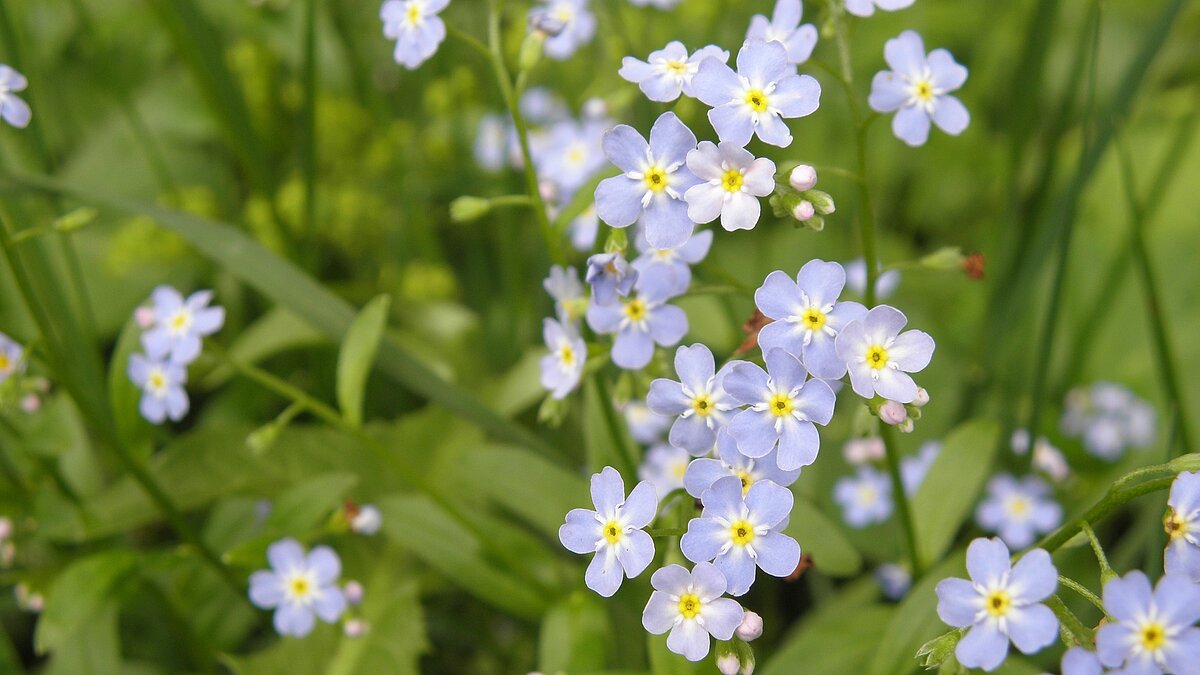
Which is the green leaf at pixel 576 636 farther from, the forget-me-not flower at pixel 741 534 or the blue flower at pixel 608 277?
the blue flower at pixel 608 277

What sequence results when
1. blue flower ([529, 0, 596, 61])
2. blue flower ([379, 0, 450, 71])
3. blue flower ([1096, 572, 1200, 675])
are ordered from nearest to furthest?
1. blue flower ([1096, 572, 1200, 675])
2. blue flower ([379, 0, 450, 71])
3. blue flower ([529, 0, 596, 61])

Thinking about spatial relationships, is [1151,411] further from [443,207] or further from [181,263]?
[181,263]

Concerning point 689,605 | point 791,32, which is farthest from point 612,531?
point 791,32

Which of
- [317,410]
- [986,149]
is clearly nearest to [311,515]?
[317,410]

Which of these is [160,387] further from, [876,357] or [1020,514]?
[1020,514]

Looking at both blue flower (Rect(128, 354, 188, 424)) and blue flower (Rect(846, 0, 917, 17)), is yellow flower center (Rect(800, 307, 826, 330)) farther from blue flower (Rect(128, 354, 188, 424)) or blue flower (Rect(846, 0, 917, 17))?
blue flower (Rect(128, 354, 188, 424))

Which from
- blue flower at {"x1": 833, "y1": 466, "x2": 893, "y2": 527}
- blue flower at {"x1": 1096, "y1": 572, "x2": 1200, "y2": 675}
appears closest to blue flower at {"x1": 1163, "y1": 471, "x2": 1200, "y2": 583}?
blue flower at {"x1": 1096, "y1": 572, "x2": 1200, "y2": 675}

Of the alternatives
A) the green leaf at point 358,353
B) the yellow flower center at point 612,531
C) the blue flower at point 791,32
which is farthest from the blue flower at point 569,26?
the yellow flower center at point 612,531
